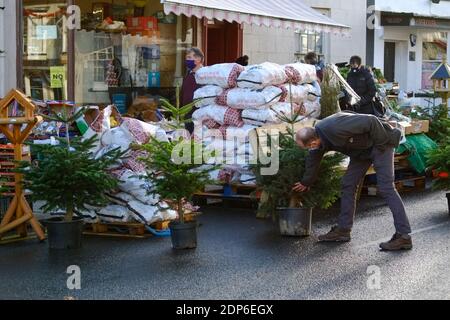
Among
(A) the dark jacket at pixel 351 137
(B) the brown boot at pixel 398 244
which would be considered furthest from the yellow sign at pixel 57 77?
(B) the brown boot at pixel 398 244

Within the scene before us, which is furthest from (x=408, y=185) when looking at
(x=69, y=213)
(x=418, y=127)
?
(x=69, y=213)

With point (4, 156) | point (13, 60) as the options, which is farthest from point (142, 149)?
point (13, 60)

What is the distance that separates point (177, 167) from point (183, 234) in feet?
2.35

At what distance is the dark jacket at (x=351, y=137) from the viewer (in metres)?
8.99

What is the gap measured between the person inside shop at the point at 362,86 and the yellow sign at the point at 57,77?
4.67 m

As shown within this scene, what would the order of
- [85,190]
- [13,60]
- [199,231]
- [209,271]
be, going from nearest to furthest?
[209,271], [85,190], [199,231], [13,60]

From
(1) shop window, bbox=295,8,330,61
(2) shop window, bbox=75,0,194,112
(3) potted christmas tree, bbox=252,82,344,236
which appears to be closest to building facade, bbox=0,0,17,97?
(2) shop window, bbox=75,0,194,112

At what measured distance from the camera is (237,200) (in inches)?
489

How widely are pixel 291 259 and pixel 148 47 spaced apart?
872 cm

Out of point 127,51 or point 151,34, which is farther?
point 151,34

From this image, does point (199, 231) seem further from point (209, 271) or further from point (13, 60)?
point (13, 60)

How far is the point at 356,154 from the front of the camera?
9.42 metres

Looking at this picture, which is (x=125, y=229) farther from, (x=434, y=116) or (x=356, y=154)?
(x=434, y=116)

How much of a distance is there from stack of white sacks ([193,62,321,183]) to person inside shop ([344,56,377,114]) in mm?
1871
